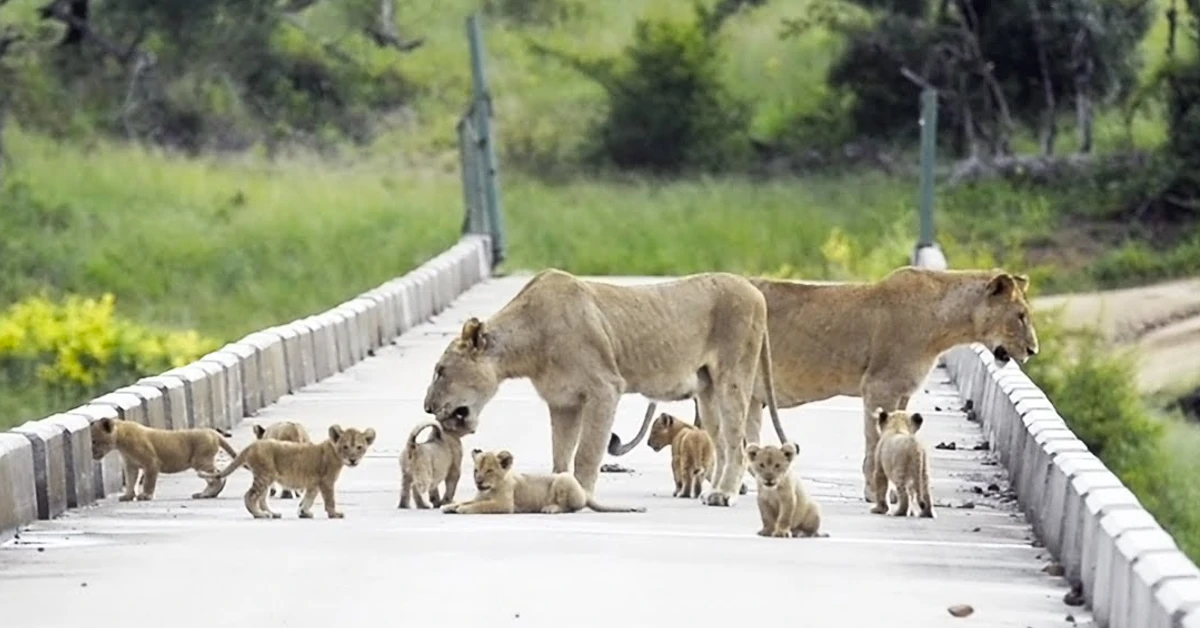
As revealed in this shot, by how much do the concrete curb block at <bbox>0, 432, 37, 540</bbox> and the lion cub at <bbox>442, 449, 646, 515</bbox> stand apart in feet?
6.25

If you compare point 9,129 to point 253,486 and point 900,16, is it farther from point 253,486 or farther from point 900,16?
point 253,486

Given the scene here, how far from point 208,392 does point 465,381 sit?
382 cm

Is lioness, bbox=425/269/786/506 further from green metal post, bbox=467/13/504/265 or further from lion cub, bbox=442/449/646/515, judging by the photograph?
green metal post, bbox=467/13/504/265

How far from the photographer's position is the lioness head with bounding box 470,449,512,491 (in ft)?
44.8

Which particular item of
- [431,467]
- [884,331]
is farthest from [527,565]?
[884,331]

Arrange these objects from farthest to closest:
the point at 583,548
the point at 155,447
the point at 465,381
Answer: the point at 155,447 → the point at 465,381 → the point at 583,548

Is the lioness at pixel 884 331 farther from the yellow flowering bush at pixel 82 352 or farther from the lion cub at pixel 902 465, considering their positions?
the yellow flowering bush at pixel 82 352

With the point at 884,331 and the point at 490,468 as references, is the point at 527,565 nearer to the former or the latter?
the point at 490,468

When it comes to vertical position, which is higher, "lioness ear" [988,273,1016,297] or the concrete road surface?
"lioness ear" [988,273,1016,297]

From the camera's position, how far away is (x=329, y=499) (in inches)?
551

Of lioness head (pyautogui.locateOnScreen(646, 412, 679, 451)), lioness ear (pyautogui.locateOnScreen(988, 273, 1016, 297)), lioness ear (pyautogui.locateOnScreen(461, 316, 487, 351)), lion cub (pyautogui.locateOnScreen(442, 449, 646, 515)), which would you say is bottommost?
lioness head (pyautogui.locateOnScreen(646, 412, 679, 451))

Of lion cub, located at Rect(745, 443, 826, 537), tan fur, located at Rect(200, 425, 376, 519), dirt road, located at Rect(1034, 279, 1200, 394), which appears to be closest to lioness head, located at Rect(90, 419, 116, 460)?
tan fur, located at Rect(200, 425, 376, 519)

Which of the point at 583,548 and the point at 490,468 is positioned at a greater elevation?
the point at 490,468

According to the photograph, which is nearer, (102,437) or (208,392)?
(102,437)
